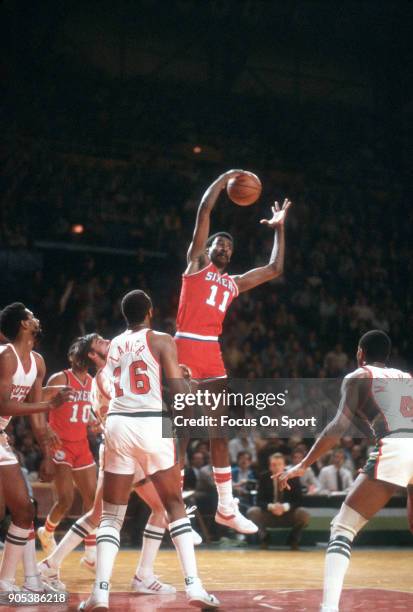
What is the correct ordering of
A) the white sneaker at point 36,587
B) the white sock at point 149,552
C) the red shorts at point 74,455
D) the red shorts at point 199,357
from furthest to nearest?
the red shorts at point 74,455 < the red shorts at point 199,357 < the white sock at point 149,552 < the white sneaker at point 36,587

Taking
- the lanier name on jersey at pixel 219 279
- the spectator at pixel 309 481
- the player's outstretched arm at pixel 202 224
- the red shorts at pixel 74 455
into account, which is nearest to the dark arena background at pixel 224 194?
the spectator at pixel 309 481

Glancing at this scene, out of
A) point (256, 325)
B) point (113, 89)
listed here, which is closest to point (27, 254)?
point (256, 325)

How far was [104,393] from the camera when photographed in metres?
8.69

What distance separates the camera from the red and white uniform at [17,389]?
7224 millimetres

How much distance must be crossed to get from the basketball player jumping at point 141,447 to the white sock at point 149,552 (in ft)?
4.53

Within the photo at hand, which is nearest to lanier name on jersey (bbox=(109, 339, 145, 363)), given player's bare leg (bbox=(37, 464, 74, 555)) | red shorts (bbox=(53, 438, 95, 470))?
red shorts (bbox=(53, 438, 95, 470))

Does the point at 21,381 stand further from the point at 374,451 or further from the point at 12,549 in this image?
the point at 374,451

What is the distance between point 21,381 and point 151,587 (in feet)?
6.90

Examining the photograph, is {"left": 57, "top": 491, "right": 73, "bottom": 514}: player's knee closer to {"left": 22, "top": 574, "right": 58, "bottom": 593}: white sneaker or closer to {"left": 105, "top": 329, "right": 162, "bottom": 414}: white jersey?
{"left": 22, "top": 574, "right": 58, "bottom": 593}: white sneaker

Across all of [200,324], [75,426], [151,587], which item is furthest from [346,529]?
[75,426]

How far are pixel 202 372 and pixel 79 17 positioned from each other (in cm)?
1511

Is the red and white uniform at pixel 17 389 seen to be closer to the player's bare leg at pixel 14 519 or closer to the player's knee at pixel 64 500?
the player's bare leg at pixel 14 519

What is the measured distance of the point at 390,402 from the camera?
6582 millimetres

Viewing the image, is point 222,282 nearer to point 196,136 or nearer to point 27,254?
point 27,254
